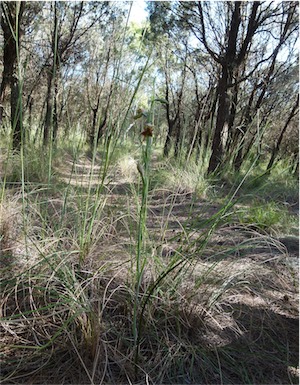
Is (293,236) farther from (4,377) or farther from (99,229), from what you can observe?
(4,377)

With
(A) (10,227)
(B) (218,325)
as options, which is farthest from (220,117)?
(B) (218,325)

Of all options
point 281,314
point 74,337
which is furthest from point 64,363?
point 281,314

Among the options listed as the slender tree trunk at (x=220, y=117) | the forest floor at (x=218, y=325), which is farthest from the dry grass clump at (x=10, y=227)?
the slender tree trunk at (x=220, y=117)

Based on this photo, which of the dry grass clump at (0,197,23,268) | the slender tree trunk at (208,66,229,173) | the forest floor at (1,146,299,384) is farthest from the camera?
the slender tree trunk at (208,66,229,173)

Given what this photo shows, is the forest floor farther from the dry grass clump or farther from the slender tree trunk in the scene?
the slender tree trunk

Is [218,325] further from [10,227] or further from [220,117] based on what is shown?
[220,117]

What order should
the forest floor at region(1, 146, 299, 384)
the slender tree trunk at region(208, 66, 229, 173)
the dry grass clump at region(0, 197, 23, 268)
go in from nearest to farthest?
1. the forest floor at region(1, 146, 299, 384)
2. the dry grass clump at region(0, 197, 23, 268)
3. the slender tree trunk at region(208, 66, 229, 173)

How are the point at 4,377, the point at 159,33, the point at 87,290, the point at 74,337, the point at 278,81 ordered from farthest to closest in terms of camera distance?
the point at 278,81
the point at 159,33
the point at 87,290
the point at 74,337
the point at 4,377

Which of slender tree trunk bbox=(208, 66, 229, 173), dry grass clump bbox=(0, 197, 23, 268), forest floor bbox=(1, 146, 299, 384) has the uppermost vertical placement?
slender tree trunk bbox=(208, 66, 229, 173)

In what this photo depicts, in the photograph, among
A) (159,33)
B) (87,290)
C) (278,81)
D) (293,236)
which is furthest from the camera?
(278,81)

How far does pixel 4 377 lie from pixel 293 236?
7.44 ft

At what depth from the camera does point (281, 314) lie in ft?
4.73

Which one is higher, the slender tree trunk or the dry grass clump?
the slender tree trunk

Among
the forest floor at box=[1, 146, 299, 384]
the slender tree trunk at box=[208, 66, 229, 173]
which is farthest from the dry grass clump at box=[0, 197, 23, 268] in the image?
the slender tree trunk at box=[208, 66, 229, 173]
